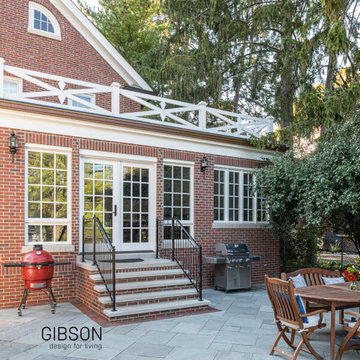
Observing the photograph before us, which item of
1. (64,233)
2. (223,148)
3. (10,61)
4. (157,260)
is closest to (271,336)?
(157,260)

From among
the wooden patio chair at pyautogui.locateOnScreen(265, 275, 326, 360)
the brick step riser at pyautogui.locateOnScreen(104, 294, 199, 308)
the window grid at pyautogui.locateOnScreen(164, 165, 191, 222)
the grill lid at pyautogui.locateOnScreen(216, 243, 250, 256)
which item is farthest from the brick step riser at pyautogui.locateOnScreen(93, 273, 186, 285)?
the wooden patio chair at pyautogui.locateOnScreen(265, 275, 326, 360)

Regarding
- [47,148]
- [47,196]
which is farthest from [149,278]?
[47,148]

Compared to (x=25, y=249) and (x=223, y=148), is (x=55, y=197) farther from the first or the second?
(x=223, y=148)

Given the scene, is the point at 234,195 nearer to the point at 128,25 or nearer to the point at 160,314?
the point at 160,314

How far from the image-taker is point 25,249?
7359 mm

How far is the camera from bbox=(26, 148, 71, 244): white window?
765 centimetres

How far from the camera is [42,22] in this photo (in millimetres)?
11375

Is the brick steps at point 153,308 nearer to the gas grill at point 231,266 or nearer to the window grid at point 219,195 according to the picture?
the gas grill at point 231,266

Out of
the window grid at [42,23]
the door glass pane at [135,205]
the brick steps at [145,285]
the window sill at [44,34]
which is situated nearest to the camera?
the brick steps at [145,285]

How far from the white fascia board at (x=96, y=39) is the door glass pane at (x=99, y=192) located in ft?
17.9

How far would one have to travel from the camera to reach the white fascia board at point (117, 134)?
7.45 metres

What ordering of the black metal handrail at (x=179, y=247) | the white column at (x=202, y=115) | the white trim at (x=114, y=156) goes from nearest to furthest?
the white trim at (x=114, y=156) < the black metal handrail at (x=179, y=247) < the white column at (x=202, y=115)

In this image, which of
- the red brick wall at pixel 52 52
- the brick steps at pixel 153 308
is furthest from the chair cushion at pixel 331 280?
the red brick wall at pixel 52 52

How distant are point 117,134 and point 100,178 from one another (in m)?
1.07
